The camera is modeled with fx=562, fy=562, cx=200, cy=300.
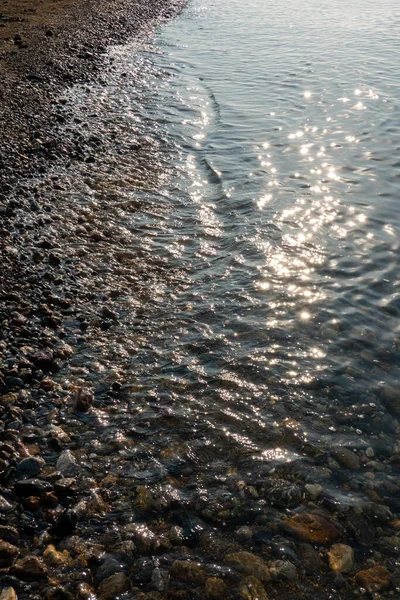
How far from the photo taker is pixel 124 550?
15.8 feet

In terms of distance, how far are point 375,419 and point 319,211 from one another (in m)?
5.87

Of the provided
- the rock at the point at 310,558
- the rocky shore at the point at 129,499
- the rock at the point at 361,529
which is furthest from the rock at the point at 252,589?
the rock at the point at 361,529

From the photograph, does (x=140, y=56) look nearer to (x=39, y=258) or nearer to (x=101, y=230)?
(x=101, y=230)

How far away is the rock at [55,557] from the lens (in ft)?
15.2

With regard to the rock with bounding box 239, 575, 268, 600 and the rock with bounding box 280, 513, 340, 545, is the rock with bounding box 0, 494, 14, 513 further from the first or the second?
the rock with bounding box 280, 513, 340, 545

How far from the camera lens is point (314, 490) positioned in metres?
5.52

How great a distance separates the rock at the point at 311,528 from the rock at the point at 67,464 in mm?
2081

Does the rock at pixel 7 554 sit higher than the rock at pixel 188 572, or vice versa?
the rock at pixel 7 554

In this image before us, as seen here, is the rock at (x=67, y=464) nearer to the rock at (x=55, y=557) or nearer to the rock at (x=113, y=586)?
the rock at (x=55, y=557)

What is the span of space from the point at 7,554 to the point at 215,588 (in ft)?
5.64

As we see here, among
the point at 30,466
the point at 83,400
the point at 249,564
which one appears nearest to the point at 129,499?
the point at 30,466

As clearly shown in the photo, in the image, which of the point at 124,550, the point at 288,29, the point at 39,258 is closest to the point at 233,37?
the point at 288,29

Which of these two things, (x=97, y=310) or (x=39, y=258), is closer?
(x=97, y=310)

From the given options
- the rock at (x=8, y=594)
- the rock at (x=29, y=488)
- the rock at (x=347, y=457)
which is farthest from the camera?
the rock at (x=347, y=457)
